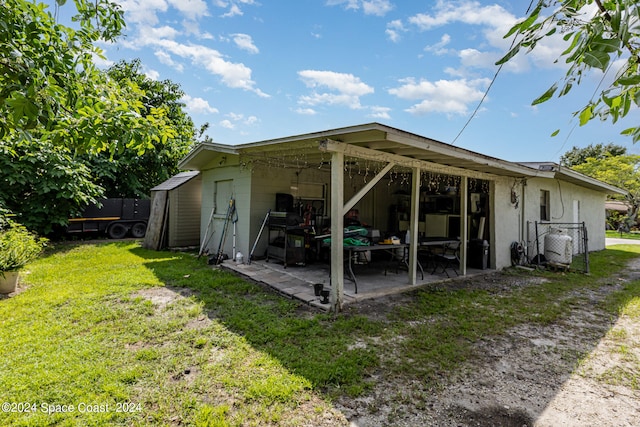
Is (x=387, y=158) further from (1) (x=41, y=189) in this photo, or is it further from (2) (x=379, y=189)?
(1) (x=41, y=189)

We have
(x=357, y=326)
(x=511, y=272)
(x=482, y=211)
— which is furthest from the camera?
(x=482, y=211)

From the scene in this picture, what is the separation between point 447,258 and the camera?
622cm

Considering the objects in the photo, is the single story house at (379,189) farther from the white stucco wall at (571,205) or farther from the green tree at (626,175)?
the green tree at (626,175)

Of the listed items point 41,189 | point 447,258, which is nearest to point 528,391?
point 447,258

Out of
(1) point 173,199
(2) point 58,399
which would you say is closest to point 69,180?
(1) point 173,199

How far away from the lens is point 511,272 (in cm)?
696

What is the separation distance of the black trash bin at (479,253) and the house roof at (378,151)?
1.53 metres

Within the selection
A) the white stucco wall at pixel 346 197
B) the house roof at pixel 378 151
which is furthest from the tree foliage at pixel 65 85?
the white stucco wall at pixel 346 197

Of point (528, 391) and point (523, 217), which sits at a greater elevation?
point (523, 217)

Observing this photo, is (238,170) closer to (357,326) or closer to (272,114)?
(272,114)

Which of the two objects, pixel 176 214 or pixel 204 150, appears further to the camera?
pixel 176 214

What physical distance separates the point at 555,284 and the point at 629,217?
22.3 metres

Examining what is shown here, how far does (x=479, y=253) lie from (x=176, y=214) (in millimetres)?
8441

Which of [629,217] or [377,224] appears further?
[629,217]
